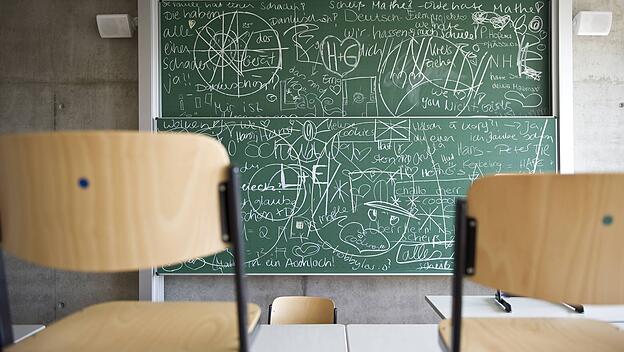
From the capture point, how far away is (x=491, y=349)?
3.40ft

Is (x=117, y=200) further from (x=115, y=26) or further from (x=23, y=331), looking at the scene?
(x=115, y=26)

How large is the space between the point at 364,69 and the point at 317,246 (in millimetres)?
1379

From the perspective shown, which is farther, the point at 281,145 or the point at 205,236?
the point at 281,145

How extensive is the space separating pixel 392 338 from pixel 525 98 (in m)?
2.37

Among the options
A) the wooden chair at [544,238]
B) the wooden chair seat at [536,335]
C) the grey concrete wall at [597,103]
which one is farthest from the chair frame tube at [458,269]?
the grey concrete wall at [597,103]

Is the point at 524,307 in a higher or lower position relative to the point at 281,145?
lower

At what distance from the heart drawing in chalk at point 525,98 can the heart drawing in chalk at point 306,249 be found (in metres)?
1.83

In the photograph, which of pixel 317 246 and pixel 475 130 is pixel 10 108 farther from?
pixel 475 130

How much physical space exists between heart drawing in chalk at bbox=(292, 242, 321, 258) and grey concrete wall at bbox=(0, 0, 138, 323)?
4.29 ft

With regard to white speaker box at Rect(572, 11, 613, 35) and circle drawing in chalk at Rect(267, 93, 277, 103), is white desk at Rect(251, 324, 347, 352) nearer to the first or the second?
circle drawing in chalk at Rect(267, 93, 277, 103)

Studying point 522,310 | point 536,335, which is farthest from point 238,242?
point 522,310

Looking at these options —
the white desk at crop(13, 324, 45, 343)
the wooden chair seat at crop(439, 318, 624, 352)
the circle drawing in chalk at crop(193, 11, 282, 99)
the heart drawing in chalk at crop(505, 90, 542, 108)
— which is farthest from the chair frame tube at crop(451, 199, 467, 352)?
the heart drawing in chalk at crop(505, 90, 542, 108)

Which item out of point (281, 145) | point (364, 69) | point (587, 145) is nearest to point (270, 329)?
point (281, 145)

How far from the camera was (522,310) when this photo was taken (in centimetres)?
209
